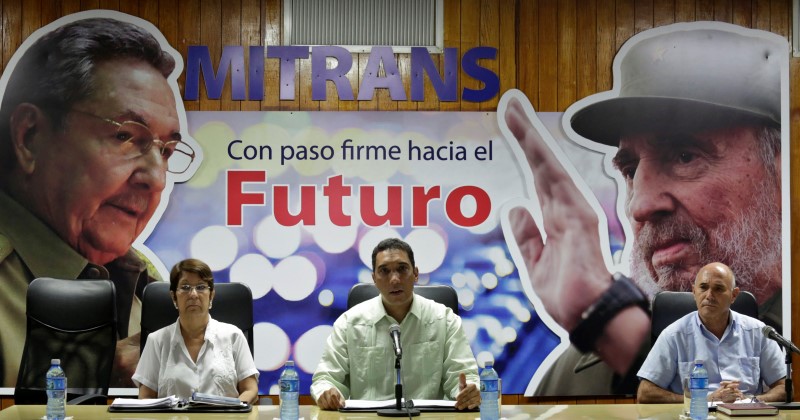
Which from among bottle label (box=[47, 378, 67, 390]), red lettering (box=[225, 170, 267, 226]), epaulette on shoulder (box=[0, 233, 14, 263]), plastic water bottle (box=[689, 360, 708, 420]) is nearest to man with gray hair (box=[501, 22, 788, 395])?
red lettering (box=[225, 170, 267, 226])

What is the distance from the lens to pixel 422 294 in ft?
13.8

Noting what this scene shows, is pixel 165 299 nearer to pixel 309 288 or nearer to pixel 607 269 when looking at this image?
pixel 309 288

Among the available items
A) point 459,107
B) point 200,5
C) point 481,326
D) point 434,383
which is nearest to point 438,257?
point 481,326

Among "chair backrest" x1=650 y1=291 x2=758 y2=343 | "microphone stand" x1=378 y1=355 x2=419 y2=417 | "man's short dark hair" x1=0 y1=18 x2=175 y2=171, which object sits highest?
"man's short dark hair" x1=0 y1=18 x2=175 y2=171

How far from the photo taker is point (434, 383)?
384 cm

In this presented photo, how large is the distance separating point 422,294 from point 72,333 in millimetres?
→ 1616

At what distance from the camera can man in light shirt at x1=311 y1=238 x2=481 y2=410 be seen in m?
3.83

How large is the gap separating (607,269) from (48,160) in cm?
326

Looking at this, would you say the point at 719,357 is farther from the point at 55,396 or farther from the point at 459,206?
the point at 55,396

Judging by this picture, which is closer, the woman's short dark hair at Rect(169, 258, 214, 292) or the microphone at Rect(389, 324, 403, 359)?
the microphone at Rect(389, 324, 403, 359)

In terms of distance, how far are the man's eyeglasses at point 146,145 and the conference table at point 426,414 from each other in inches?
79.0

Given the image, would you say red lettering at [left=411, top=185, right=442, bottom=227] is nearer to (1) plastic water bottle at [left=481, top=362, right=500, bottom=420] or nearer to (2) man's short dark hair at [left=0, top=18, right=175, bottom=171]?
(2) man's short dark hair at [left=0, top=18, right=175, bottom=171]

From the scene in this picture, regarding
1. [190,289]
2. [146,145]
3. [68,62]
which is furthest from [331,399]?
[68,62]

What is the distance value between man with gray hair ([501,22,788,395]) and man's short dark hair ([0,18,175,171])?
7.05 feet
